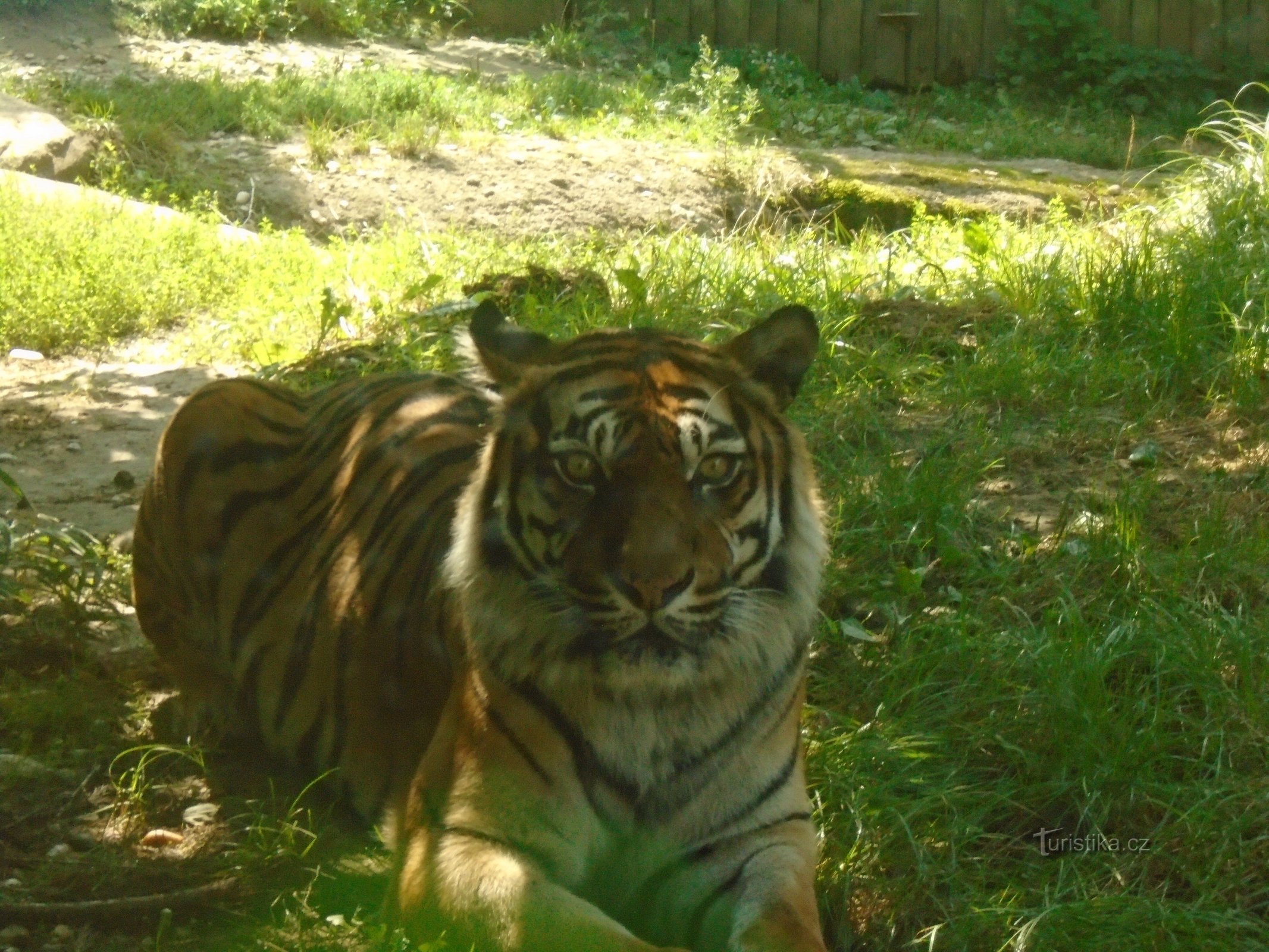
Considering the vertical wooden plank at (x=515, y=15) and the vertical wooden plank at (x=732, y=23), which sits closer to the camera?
the vertical wooden plank at (x=515, y=15)

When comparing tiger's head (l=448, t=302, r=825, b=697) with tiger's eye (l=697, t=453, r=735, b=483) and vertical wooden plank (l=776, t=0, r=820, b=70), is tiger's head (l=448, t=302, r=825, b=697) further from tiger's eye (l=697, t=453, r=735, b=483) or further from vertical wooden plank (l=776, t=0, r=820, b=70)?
vertical wooden plank (l=776, t=0, r=820, b=70)

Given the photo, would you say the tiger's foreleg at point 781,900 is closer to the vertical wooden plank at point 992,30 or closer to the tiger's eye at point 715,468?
the tiger's eye at point 715,468

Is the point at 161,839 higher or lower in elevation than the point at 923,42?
lower

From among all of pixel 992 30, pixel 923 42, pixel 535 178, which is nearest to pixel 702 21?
pixel 923 42

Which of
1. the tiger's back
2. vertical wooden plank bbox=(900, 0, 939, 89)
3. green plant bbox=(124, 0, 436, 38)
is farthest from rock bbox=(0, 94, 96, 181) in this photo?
vertical wooden plank bbox=(900, 0, 939, 89)

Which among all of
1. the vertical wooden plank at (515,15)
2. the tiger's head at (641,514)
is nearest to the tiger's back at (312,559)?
the tiger's head at (641,514)

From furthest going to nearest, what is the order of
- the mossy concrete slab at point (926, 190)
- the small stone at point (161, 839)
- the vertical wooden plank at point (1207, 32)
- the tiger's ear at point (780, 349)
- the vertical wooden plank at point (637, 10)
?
the vertical wooden plank at point (637, 10), the vertical wooden plank at point (1207, 32), the mossy concrete slab at point (926, 190), the small stone at point (161, 839), the tiger's ear at point (780, 349)

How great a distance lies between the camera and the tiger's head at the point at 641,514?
2.89m

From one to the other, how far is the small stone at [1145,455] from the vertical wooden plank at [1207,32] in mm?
10768

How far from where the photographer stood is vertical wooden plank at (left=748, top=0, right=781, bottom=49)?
14836 millimetres

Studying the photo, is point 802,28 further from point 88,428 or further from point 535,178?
point 88,428

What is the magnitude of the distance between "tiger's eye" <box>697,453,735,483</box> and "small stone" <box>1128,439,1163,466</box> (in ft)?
8.05

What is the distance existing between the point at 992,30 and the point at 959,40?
357 mm

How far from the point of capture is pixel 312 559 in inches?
160
